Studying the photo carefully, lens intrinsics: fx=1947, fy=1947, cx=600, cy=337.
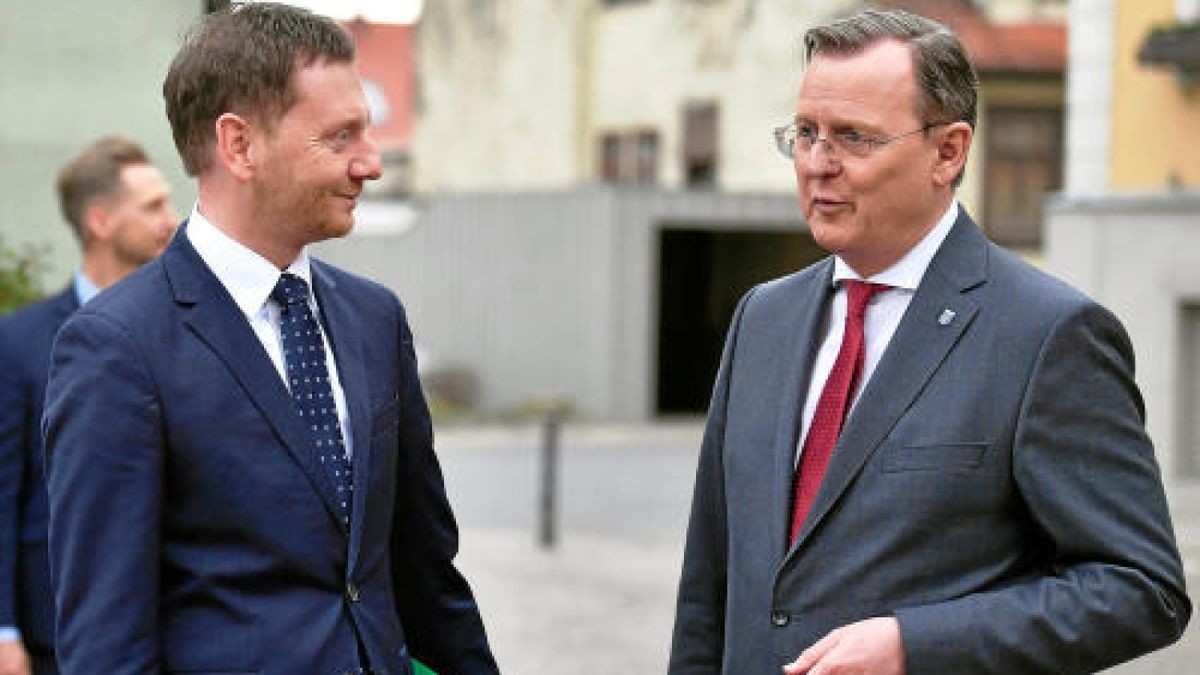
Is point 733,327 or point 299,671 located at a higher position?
point 733,327

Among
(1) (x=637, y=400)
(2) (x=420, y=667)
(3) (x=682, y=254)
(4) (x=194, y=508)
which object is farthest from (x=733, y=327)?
(3) (x=682, y=254)

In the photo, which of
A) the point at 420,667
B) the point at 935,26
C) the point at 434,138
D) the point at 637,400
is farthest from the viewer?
the point at 434,138

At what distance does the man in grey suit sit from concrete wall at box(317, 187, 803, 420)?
73.3 feet

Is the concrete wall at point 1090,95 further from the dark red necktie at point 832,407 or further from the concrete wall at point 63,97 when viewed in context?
the dark red necktie at point 832,407

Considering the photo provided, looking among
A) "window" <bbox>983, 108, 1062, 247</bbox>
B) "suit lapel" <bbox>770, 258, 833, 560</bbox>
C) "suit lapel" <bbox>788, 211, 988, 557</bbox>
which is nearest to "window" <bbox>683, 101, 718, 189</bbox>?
"window" <bbox>983, 108, 1062, 247</bbox>

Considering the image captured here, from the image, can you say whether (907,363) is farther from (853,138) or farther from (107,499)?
(107,499)

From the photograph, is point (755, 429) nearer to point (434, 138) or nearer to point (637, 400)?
point (637, 400)

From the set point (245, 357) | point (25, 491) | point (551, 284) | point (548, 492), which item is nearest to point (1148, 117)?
point (548, 492)

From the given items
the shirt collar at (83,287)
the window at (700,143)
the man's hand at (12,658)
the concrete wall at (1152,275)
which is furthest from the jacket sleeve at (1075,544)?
the window at (700,143)

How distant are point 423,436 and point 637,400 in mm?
22436

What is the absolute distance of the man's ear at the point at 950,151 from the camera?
302cm

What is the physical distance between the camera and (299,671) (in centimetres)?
294

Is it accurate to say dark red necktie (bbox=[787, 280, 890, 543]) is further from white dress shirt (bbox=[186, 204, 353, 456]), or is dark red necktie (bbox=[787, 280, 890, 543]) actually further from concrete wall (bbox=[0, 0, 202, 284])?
concrete wall (bbox=[0, 0, 202, 284])

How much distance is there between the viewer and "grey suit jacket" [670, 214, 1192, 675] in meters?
2.81
